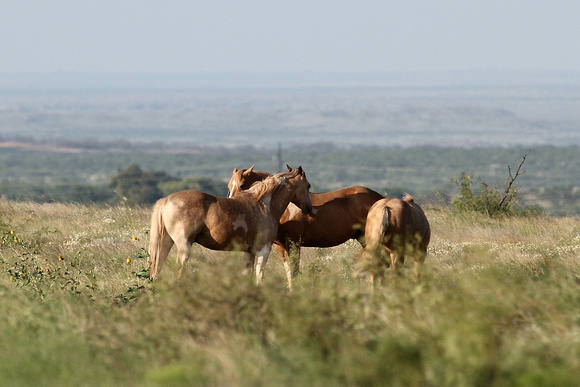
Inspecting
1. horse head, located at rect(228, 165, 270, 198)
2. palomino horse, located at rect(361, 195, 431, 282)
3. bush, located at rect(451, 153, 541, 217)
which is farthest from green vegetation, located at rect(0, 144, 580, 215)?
palomino horse, located at rect(361, 195, 431, 282)

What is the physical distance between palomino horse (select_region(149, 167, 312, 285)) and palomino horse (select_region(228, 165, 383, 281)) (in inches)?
27.1

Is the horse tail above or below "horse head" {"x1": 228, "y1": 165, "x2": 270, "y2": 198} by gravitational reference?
below

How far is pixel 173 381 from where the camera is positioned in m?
5.95

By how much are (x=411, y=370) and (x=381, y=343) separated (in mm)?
459

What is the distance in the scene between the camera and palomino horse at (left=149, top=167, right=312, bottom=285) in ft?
32.8

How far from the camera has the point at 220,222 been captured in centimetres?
1011

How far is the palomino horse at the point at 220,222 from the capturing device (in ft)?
32.8

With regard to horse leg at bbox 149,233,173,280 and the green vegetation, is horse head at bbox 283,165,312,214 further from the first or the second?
the green vegetation

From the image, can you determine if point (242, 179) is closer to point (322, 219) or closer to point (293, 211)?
point (293, 211)

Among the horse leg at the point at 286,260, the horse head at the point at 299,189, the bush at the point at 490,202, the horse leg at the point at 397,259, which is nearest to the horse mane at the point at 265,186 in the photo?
the horse head at the point at 299,189

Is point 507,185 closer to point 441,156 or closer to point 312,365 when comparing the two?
point 312,365

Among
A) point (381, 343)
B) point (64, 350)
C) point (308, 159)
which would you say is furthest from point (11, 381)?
point (308, 159)

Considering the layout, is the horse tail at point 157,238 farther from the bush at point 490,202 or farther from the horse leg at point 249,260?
the bush at point 490,202

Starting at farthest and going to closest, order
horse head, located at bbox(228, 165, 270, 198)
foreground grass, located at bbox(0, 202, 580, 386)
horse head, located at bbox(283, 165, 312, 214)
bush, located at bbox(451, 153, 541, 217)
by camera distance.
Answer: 1. bush, located at bbox(451, 153, 541, 217)
2. horse head, located at bbox(228, 165, 270, 198)
3. horse head, located at bbox(283, 165, 312, 214)
4. foreground grass, located at bbox(0, 202, 580, 386)
